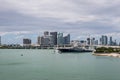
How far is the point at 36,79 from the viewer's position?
4738 centimetres

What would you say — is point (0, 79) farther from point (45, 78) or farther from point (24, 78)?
point (45, 78)

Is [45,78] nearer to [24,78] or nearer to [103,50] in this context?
[24,78]

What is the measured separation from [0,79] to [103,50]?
130837 millimetres

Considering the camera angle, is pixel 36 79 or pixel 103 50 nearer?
pixel 36 79

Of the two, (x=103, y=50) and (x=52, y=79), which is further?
(x=103, y=50)

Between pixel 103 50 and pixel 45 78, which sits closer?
pixel 45 78

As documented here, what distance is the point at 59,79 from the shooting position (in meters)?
48.2

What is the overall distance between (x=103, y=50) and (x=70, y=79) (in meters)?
A: 128

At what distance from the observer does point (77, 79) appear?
48.1 m

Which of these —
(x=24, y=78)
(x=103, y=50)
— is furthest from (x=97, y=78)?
(x=103, y=50)

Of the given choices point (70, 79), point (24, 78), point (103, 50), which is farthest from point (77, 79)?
point (103, 50)

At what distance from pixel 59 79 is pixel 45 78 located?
7.90ft

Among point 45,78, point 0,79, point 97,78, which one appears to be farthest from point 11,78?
point 97,78

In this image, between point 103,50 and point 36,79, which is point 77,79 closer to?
point 36,79
